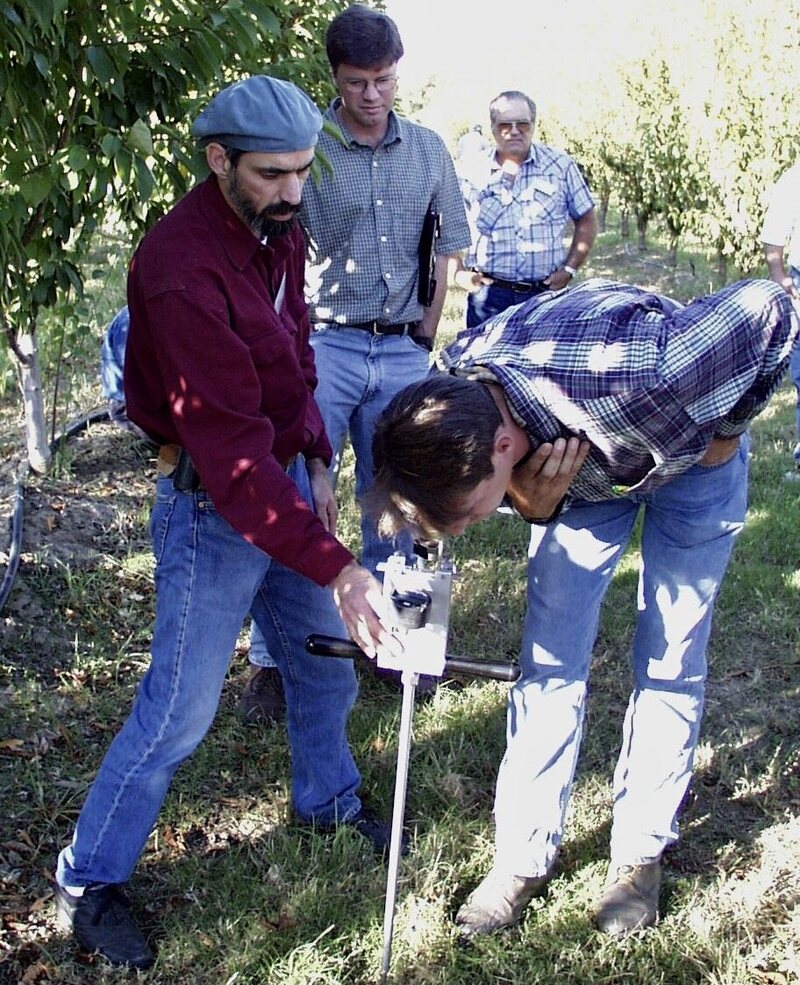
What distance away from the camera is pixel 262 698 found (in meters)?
3.86

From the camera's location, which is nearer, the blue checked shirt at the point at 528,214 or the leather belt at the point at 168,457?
the leather belt at the point at 168,457

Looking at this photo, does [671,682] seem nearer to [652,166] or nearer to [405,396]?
[405,396]

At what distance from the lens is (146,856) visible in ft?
10.3

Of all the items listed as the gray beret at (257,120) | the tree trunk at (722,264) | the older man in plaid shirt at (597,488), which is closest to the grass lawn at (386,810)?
the older man in plaid shirt at (597,488)

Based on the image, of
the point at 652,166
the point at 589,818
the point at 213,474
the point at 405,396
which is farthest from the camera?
the point at 652,166

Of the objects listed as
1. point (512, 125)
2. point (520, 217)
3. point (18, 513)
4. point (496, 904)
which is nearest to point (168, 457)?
point (496, 904)

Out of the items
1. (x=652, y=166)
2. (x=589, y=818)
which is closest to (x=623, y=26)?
(x=652, y=166)

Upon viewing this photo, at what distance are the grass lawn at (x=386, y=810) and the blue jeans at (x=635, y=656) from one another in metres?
0.26

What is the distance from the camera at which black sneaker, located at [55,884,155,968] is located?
2.71 m

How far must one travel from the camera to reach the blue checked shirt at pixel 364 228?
12.8 feet

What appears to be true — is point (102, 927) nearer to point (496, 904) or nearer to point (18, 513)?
point (496, 904)

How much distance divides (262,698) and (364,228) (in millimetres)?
1747

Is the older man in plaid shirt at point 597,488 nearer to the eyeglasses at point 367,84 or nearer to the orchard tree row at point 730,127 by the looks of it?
the eyeglasses at point 367,84

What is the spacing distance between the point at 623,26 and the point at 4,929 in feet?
55.9
